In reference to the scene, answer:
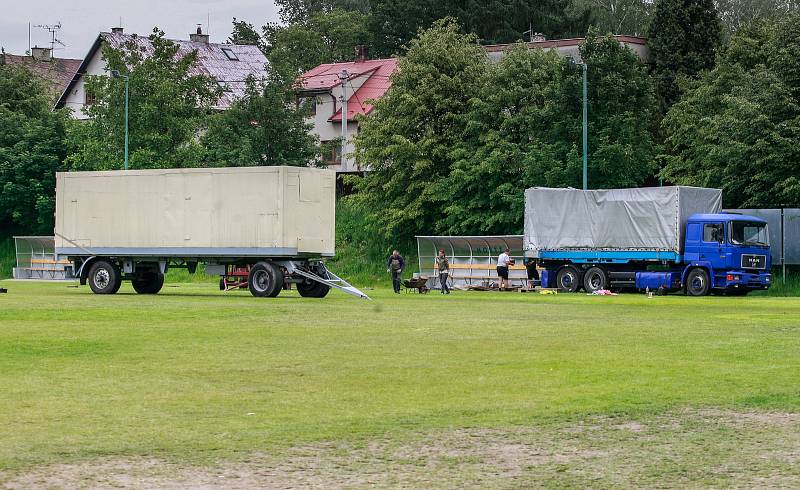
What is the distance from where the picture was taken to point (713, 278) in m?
49.0

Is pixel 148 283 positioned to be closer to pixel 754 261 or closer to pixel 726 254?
pixel 726 254

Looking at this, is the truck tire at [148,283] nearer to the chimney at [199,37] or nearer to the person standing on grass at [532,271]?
the person standing on grass at [532,271]

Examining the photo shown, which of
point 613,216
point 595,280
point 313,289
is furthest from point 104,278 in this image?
point 613,216

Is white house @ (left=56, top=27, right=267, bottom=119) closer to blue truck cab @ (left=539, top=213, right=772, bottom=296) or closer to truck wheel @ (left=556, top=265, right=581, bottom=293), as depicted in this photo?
truck wheel @ (left=556, top=265, right=581, bottom=293)

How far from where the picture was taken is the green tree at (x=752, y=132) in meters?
53.7

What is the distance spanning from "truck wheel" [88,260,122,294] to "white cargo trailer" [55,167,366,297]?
0.03 metres

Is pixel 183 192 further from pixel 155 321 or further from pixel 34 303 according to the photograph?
pixel 155 321

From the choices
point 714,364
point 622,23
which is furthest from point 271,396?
point 622,23

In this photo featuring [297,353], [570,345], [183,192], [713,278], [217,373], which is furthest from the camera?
[713,278]

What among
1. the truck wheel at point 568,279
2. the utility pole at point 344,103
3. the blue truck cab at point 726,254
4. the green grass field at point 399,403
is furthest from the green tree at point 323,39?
the green grass field at point 399,403

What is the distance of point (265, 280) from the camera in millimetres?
39844

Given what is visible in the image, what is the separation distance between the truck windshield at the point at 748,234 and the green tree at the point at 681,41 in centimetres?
2744

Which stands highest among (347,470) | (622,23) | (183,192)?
(622,23)

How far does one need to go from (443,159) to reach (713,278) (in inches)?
793
